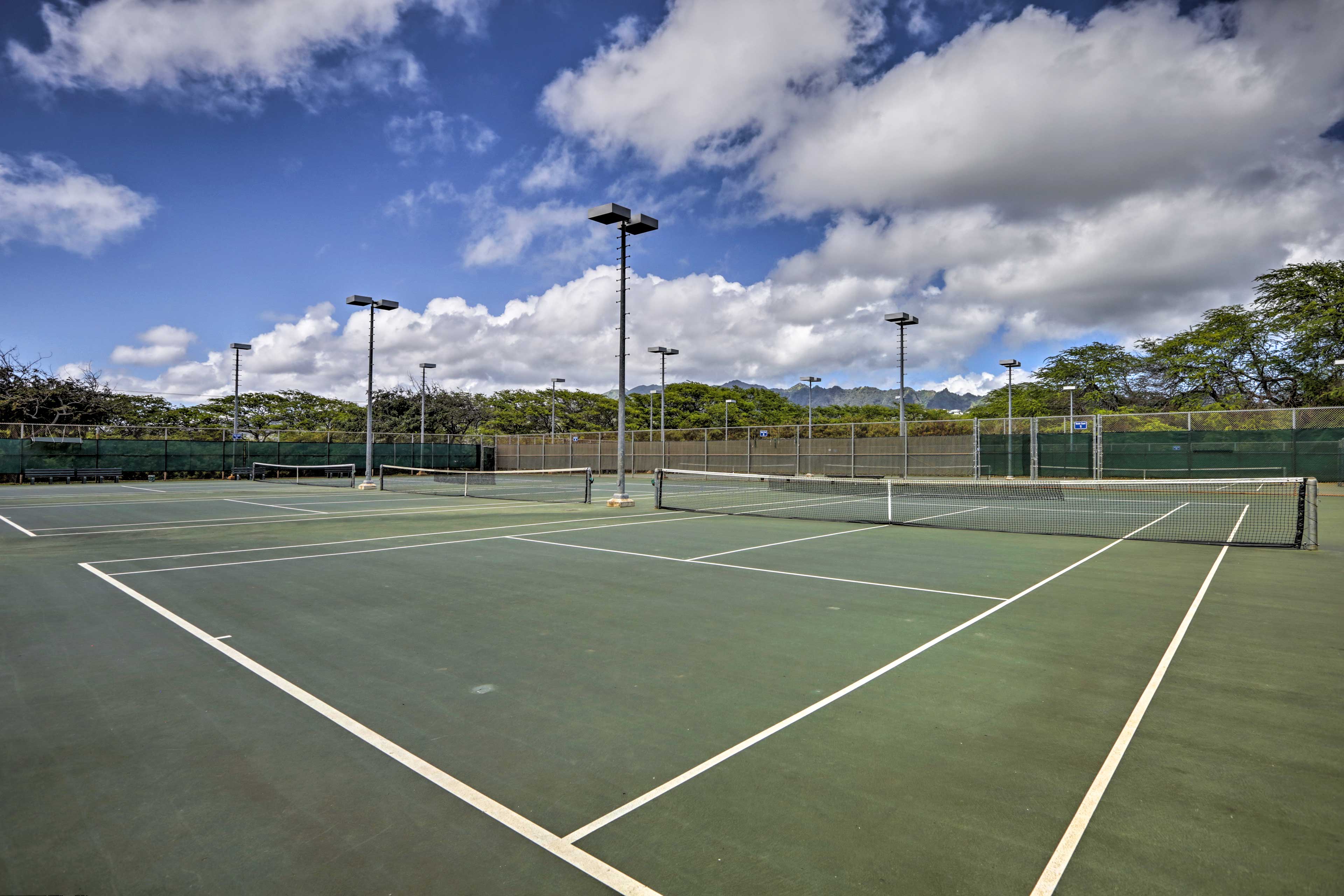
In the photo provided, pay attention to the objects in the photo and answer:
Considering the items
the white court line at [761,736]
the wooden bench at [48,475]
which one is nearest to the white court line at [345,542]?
the white court line at [761,736]

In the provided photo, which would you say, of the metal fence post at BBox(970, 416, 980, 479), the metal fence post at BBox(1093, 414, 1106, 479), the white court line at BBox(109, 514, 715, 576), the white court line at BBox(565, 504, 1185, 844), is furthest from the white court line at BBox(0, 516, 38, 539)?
the metal fence post at BBox(1093, 414, 1106, 479)

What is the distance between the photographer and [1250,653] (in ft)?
16.4

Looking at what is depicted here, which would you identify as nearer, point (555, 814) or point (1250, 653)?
point (555, 814)

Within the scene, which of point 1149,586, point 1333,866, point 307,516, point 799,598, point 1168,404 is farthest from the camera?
point 1168,404

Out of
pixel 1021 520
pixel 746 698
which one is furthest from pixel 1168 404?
pixel 746 698

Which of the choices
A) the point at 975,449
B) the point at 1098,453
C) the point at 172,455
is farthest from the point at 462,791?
the point at 172,455

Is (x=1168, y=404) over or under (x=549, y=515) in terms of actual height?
over

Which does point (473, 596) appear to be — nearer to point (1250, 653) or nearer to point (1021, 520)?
point (1250, 653)

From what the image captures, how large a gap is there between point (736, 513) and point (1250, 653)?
11.5m

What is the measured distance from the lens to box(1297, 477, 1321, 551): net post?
10.5 m

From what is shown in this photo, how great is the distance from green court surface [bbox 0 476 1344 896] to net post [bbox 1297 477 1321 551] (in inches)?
152

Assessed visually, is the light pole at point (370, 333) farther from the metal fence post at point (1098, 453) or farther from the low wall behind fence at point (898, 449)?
the metal fence post at point (1098, 453)

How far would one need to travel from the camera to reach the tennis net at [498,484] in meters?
21.0

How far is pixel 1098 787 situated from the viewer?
3008mm
